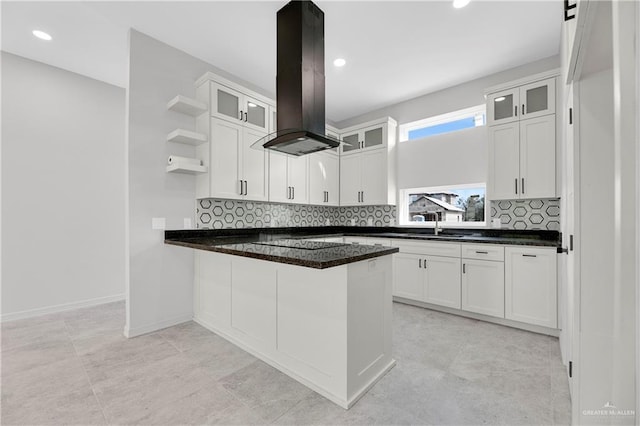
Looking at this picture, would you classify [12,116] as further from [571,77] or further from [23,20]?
[571,77]

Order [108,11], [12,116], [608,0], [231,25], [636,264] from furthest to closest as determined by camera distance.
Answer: [12,116]
[231,25]
[108,11]
[608,0]
[636,264]

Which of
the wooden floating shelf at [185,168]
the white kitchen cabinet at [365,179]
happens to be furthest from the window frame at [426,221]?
the wooden floating shelf at [185,168]

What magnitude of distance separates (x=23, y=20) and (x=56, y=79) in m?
0.86

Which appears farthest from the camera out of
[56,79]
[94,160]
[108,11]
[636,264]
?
[94,160]

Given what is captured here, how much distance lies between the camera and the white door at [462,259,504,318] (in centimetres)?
295

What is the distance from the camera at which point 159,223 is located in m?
2.94

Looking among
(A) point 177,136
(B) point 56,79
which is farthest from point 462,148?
(B) point 56,79

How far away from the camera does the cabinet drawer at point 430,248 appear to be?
3.27 meters

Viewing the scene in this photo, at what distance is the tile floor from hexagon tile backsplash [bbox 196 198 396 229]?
135cm

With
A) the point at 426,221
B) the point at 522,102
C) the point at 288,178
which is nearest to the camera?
the point at 522,102

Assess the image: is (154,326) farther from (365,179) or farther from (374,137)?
(374,137)

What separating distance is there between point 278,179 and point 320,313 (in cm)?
244

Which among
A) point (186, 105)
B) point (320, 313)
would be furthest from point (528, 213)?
point (186, 105)

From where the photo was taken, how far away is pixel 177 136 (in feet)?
9.50
